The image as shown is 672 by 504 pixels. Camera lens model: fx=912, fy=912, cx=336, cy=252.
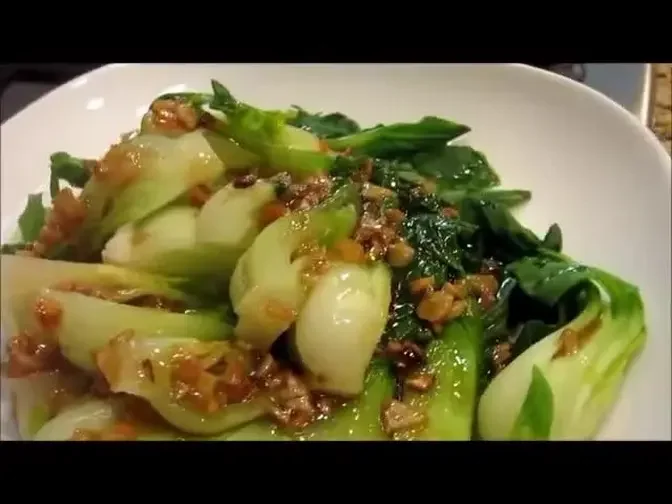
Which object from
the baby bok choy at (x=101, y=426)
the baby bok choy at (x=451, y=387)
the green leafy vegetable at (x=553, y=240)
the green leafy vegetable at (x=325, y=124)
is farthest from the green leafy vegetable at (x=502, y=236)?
the baby bok choy at (x=101, y=426)

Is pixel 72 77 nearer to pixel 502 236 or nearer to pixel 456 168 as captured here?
pixel 456 168

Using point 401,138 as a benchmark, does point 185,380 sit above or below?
below

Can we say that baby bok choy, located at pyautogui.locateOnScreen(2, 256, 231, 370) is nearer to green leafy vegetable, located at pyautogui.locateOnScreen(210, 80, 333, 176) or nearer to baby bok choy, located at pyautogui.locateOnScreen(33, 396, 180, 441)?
baby bok choy, located at pyautogui.locateOnScreen(33, 396, 180, 441)

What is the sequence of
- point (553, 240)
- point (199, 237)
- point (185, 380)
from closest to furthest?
point (185, 380)
point (199, 237)
point (553, 240)

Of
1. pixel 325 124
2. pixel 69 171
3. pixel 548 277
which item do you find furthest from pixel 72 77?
pixel 548 277

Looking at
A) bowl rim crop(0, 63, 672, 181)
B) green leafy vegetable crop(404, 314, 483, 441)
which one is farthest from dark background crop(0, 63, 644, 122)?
green leafy vegetable crop(404, 314, 483, 441)

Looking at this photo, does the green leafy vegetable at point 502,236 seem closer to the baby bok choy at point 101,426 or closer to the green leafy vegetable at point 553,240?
the green leafy vegetable at point 553,240
